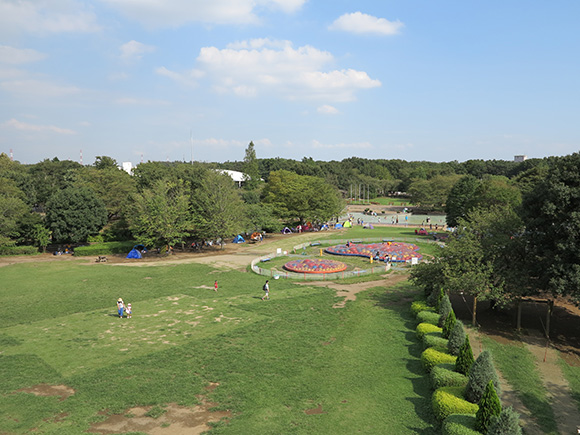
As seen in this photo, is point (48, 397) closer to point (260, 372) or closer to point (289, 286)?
point (260, 372)

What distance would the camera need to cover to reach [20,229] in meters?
54.9

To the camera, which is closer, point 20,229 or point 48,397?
point 48,397

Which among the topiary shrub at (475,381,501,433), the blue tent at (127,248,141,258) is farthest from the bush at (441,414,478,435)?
the blue tent at (127,248,141,258)

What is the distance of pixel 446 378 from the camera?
16.2 metres

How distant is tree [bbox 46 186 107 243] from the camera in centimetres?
5397

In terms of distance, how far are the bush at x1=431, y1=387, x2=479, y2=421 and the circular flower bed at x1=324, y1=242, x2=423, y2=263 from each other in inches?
1272

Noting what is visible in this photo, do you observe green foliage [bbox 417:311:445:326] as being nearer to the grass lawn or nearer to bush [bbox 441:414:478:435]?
the grass lawn

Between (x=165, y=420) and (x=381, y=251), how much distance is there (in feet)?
130

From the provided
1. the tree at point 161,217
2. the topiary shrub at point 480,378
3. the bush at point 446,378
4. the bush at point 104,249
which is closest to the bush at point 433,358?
the bush at point 446,378

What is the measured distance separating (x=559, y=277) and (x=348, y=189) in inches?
5224

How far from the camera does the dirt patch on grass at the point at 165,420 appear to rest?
1438 centimetres

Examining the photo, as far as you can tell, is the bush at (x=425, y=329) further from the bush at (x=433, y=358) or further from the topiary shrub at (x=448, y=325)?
the bush at (x=433, y=358)

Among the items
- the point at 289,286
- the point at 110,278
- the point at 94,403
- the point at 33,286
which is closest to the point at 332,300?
the point at 289,286

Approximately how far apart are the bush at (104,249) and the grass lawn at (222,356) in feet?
54.5
